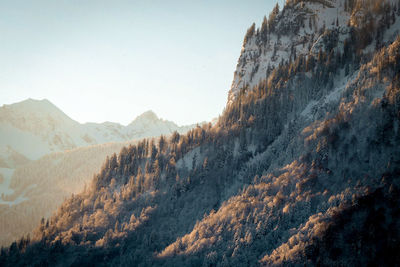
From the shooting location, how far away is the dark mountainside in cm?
8106

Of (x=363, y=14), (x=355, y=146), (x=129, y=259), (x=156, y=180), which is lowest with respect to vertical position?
(x=129, y=259)

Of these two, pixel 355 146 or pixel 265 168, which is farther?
pixel 265 168

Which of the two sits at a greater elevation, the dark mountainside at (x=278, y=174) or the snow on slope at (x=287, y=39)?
the snow on slope at (x=287, y=39)

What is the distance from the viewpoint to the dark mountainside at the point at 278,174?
266 feet

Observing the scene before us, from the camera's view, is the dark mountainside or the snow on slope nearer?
the dark mountainside

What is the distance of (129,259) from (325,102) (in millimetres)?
109707

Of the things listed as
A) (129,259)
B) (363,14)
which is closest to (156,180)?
(129,259)

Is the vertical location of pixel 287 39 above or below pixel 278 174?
above

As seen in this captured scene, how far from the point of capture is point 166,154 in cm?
16750

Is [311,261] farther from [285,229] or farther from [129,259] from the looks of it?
[129,259]

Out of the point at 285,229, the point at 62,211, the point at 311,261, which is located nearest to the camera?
the point at 311,261

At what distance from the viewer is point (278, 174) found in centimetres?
10750

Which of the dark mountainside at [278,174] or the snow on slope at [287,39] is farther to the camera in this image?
the snow on slope at [287,39]

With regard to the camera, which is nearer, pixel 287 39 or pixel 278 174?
pixel 278 174
